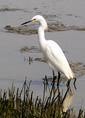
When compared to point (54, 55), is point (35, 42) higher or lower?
higher

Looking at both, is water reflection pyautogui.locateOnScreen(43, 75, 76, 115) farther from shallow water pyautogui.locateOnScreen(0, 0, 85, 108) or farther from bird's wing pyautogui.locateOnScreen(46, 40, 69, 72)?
bird's wing pyautogui.locateOnScreen(46, 40, 69, 72)

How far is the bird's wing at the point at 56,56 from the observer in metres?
10.8

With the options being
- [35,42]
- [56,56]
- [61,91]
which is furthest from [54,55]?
[35,42]

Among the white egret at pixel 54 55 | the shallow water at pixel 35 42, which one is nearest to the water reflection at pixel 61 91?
the shallow water at pixel 35 42

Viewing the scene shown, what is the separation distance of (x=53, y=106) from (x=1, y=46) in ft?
22.4

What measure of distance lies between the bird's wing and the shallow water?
0.48m

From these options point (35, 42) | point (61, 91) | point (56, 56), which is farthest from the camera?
point (35, 42)

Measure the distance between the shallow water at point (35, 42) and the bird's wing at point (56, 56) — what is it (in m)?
0.48

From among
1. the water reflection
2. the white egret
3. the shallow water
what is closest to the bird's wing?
the white egret

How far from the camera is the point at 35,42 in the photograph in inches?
566

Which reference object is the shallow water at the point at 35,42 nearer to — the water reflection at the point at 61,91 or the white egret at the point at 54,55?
the water reflection at the point at 61,91

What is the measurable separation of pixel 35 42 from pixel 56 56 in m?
3.52

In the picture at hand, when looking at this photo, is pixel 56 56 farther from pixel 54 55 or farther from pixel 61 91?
pixel 61 91

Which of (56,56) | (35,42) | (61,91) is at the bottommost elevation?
(61,91)
